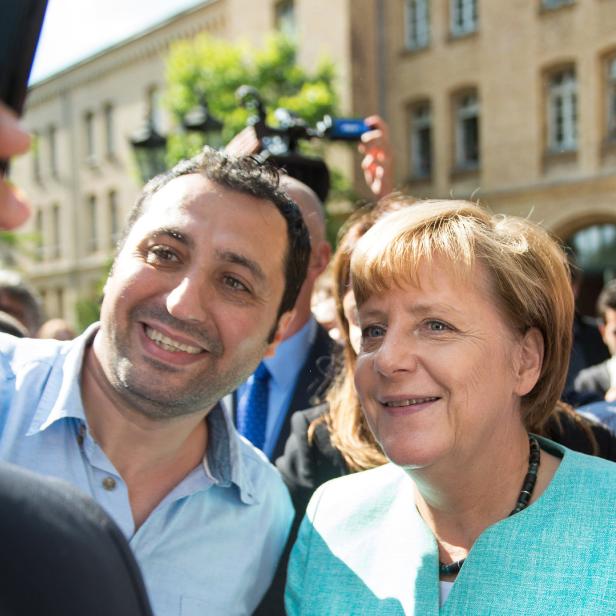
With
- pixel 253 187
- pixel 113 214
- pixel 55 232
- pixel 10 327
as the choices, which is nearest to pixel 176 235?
pixel 253 187

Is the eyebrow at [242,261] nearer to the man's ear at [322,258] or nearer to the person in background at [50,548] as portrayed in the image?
the man's ear at [322,258]

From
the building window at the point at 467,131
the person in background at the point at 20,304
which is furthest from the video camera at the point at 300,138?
the building window at the point at 467,131

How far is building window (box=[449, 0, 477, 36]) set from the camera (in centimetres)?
1864

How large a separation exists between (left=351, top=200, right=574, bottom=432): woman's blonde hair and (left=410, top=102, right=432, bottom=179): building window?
1799 centimetres

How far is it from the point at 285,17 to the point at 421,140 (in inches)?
183

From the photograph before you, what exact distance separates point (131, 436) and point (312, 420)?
624 mm

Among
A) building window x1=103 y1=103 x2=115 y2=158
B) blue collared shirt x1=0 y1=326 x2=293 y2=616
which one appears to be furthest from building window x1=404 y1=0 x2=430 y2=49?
blue collared shirt x1=0 y1=326 x2=293 y2=616

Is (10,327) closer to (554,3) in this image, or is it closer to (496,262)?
(496,262)

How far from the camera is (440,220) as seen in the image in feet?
6.66

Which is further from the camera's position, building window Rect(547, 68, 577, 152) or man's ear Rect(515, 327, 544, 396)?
building window Rect(547, 68, 577, 152)

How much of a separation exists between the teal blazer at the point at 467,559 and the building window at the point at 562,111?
52.4ft

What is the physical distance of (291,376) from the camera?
3135 mm

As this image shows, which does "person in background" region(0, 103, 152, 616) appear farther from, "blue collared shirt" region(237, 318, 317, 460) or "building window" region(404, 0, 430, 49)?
"building window" region(404, 0, 430, 49)

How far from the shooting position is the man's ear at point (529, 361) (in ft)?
6.68
